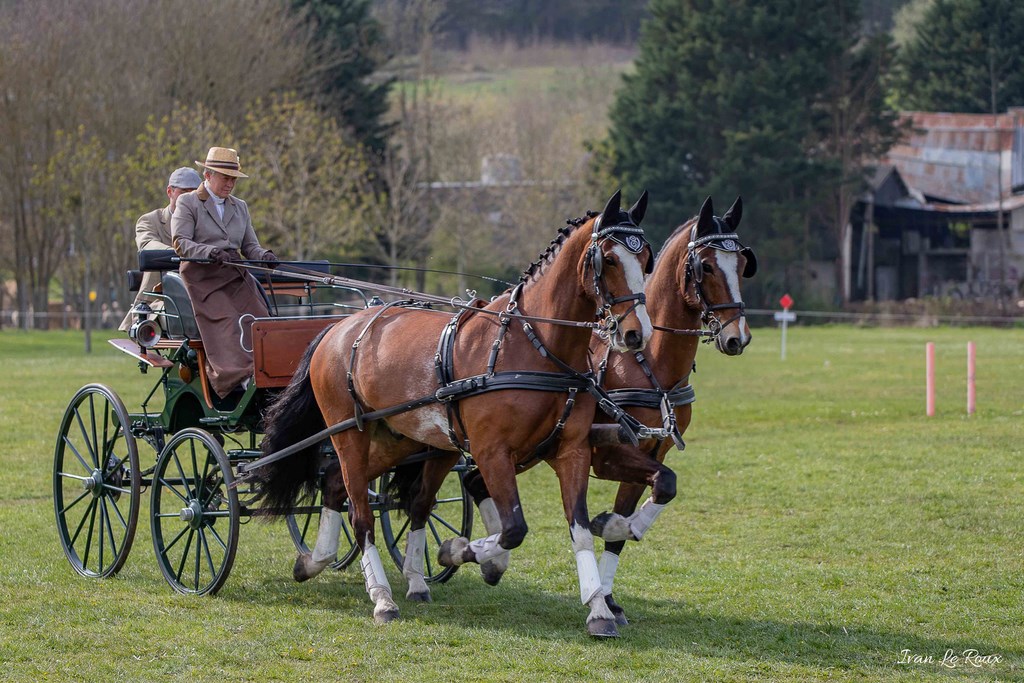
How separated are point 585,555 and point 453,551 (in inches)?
39.4

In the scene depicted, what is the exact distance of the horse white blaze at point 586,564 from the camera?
260 inches

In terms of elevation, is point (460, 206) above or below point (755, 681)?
above

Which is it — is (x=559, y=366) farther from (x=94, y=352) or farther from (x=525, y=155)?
(x=525, y=155)

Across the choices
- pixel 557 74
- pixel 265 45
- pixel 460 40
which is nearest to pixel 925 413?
pixel 265 45

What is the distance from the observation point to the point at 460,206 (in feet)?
175

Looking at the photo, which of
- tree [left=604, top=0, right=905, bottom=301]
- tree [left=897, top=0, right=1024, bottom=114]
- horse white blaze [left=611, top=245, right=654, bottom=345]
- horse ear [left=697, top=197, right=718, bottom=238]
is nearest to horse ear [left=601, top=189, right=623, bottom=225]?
horse white blaze [left=611, top=245, right=654, bottom=345]

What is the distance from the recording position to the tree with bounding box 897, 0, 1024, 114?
5362cm

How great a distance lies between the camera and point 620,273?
6.52 meters

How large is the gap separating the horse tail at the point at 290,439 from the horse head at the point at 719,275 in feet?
7.35

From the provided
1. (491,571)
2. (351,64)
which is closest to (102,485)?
(491,571)

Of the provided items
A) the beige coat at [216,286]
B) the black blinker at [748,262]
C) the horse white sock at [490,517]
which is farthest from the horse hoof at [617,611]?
the beige coat at [216,286]

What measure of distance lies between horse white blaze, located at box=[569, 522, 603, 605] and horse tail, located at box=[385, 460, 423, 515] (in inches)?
72.1

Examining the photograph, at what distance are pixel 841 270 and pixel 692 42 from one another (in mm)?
10710
